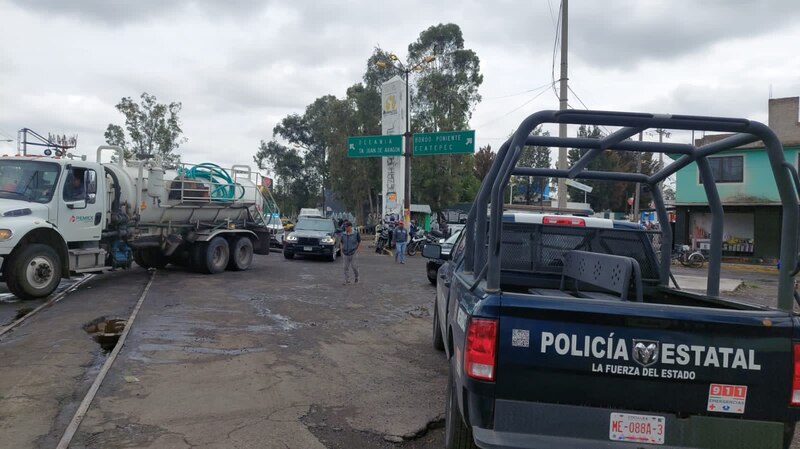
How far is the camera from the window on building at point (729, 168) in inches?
1049

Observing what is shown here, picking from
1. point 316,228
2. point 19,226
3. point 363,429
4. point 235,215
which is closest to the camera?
point 363,429

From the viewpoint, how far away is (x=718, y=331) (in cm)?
296

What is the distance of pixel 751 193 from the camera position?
1032 inches

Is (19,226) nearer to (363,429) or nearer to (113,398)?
(113,398)

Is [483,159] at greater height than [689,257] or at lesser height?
greater

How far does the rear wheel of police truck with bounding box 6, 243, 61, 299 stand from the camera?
973 cm

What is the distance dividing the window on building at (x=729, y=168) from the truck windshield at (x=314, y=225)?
18.2 m

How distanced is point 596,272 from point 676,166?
3.69 ft

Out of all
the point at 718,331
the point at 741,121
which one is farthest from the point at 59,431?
the point at 741,121

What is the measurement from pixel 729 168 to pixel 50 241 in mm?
27827

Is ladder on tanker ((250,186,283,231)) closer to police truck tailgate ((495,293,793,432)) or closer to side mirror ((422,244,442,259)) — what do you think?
side mirror ((422,244,442,259))

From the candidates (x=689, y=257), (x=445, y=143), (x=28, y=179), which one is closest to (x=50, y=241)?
(x=28, y=179)

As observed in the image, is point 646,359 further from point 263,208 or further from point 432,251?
point 263,208

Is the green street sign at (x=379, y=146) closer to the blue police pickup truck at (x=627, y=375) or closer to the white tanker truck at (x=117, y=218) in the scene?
the white tanker truck at (x=117, y=218)
